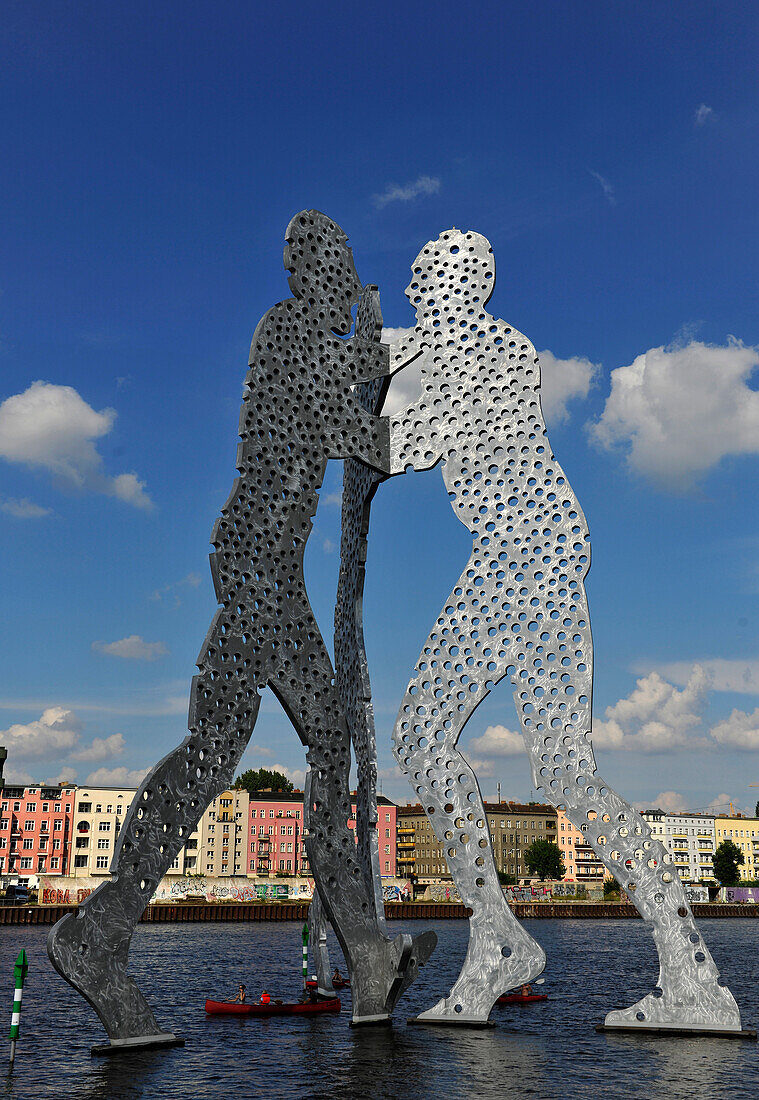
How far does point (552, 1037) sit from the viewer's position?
2069cm

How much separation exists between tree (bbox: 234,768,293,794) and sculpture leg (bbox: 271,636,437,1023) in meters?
92.9

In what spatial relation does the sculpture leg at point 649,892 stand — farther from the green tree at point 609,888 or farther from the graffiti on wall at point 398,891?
the green tree at point 609,888

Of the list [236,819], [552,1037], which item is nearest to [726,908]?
[236,819]

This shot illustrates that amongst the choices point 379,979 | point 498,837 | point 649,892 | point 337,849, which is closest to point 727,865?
point 498,837

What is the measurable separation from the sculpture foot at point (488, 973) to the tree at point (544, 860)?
320ft

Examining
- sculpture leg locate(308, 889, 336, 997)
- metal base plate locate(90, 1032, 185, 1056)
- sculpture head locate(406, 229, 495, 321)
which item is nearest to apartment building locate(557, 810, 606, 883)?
sculpture leg locate(308, 889, 336, 997)

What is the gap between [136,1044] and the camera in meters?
16.7

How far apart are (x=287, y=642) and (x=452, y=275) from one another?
832cm

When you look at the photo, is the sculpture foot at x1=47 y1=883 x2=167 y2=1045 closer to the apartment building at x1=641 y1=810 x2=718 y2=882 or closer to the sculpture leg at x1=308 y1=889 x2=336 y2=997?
the sculpture leg at x1=308 y1=889 x2=336 y2=997

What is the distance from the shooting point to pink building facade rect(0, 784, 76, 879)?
8925 centimetres

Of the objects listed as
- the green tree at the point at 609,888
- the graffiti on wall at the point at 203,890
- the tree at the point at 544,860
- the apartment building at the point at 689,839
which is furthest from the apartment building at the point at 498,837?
the graffiti on wall at the point at 203,890

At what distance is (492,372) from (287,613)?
20.9ft

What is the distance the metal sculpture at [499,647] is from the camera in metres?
18.8

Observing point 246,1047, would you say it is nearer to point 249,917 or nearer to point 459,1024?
point 459,1024
